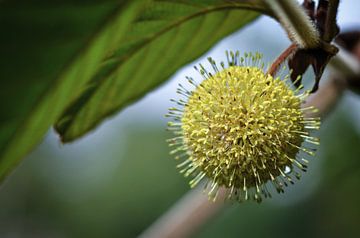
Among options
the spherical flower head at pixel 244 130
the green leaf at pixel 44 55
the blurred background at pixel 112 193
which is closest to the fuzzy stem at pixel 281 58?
the spherical flower head at pixel 244 130

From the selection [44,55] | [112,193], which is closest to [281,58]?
[44,55]

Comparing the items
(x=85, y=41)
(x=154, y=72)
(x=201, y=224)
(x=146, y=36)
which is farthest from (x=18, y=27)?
(x=201, y=224)

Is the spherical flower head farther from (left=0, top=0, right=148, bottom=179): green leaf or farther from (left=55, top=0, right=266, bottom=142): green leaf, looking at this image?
(left=0, top=0, right=148, bottom=179): green leaf

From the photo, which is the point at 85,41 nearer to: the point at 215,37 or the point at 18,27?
the point at 18,27

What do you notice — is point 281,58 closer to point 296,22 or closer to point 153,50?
point 296,22

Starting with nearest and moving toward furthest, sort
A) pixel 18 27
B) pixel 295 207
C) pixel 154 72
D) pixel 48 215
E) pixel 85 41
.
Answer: pixel 18 27 → pixel 85 41 → pixel 154 72 → pixel 295 207 → pixel 48 215

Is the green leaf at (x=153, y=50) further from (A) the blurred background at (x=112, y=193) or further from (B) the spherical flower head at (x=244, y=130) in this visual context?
(A) the blurred background at (x=112, y=193)

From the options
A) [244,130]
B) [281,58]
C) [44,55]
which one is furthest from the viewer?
[244,130]
